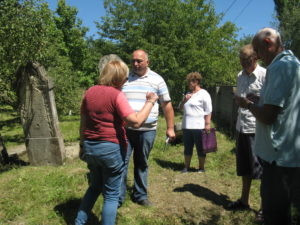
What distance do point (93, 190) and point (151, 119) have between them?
1.11 meters

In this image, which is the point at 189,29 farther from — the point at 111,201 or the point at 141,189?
the point at 111,201

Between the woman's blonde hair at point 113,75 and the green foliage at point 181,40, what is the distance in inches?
471

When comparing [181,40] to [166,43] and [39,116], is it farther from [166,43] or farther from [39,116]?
[39,116]

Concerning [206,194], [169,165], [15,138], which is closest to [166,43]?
[15,138]

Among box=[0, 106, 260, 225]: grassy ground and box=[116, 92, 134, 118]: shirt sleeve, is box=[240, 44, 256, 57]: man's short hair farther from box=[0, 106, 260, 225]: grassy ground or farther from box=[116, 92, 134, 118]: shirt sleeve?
box=[0, 106, 260, 225]: grassy ground

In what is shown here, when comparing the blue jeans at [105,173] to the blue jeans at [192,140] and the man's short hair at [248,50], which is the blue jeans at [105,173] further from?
the blue jeans at [192,140]

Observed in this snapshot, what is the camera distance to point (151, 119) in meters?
3.30

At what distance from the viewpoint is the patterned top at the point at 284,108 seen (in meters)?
1.82

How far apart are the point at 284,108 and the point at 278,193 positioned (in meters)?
0.59

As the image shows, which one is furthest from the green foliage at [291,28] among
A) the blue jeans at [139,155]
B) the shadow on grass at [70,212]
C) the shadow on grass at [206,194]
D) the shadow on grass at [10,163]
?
the shadow on grass at [70,212]

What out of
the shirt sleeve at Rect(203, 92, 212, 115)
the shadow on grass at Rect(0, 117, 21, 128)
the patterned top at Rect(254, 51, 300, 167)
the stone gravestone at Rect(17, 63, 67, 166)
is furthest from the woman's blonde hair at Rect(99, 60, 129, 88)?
the shadow on grass at Rect(0, 117, 21, 128)

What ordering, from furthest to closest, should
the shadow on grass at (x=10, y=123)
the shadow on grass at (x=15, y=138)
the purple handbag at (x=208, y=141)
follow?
the shadow on grass at (x=10, y=123) < the shadow on grass at (x=15, y=138) < the purple handbag at (x=208, y=141)

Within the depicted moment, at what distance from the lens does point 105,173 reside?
246cm

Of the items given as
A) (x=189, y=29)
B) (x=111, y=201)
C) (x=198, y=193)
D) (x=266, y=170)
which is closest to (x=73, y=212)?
(x=111, y=201)
